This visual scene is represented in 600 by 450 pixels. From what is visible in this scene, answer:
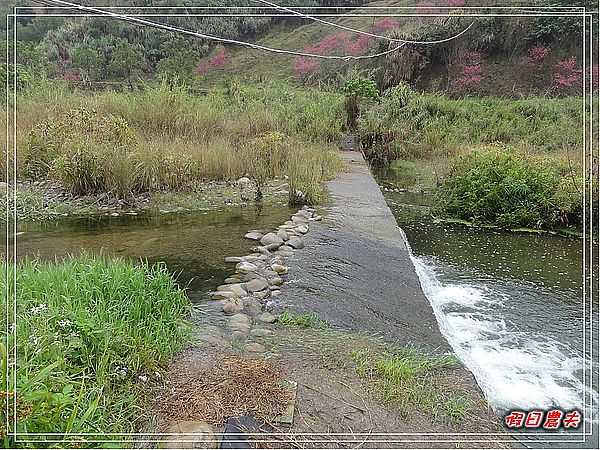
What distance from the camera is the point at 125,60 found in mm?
10625

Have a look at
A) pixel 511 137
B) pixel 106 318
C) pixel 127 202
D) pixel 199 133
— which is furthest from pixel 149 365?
pixel 511 137

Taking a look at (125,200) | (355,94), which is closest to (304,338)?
(125,200)

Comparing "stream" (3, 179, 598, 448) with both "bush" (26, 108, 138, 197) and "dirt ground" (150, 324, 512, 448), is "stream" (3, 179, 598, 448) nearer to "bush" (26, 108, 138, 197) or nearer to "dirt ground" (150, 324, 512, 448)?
"dirt ground" (150, 324, 512, 448)

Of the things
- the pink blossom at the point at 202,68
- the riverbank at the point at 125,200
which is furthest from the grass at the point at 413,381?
the pink blossom at the point at 202,68

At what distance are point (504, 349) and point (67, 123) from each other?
542cm

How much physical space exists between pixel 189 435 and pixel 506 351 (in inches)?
82.1

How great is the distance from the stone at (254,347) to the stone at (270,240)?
1523 mm

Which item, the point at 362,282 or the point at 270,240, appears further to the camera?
the point at 270,240

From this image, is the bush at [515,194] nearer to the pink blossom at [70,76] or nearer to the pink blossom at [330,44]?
the pink blossom at [70,76]

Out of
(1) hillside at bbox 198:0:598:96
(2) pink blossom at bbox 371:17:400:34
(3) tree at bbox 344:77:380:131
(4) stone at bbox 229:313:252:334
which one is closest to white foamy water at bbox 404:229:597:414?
(4) stone at bbox 229:313:252:334

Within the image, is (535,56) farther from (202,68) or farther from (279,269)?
(279,269)

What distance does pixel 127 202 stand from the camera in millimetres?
4914

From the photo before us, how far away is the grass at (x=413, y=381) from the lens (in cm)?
178

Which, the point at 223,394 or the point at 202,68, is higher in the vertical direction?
the point at 202,68
